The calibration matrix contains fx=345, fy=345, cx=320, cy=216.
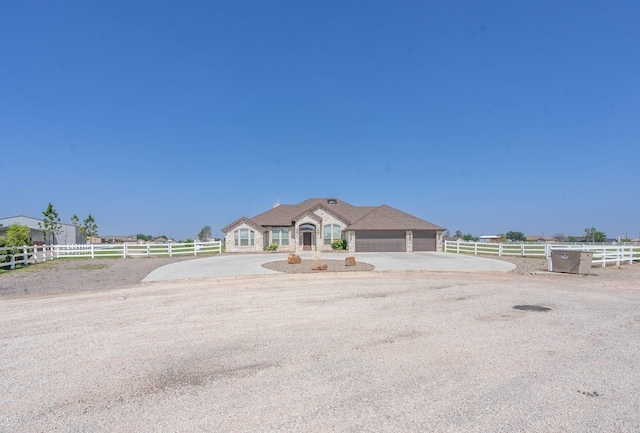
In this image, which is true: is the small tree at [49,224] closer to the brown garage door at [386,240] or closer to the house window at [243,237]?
the house window at [243,237]

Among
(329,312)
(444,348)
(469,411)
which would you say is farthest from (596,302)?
(469,411)

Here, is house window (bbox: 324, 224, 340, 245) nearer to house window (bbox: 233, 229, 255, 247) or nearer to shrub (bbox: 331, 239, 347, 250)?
shrub (bbox: 331, 239, 347, 250)

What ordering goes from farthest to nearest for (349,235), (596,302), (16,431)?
(349,235) → (596,302) → (16,431)

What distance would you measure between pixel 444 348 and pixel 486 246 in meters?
28.5

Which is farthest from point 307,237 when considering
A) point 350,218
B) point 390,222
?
point 390,222

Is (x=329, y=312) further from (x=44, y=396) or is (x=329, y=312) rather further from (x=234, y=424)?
(x=44, y=396)

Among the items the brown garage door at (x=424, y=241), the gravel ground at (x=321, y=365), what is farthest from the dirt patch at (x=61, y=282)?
the brown garage door at (x=424, y=241)

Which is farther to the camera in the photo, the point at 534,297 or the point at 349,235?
the point at 349,235

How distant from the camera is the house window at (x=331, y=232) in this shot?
117ft

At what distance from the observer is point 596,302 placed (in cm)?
952

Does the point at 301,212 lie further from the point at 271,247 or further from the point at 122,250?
the point at 122,250

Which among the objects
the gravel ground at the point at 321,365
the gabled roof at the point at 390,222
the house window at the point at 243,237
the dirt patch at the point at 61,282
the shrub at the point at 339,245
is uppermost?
the gabled roof at the point at 390,222

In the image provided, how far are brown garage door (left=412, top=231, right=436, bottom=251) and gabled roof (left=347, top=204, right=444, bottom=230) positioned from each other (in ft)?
2.06

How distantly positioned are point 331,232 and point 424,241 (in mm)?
9442
